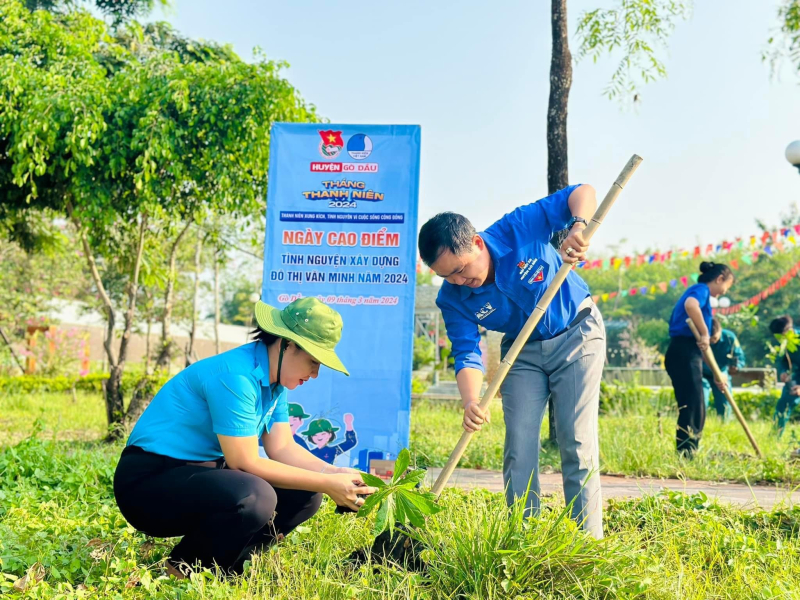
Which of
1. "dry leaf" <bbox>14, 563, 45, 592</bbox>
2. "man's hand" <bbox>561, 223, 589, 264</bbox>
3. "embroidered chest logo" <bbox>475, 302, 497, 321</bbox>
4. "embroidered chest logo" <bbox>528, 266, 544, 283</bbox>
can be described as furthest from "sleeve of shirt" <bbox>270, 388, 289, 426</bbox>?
"man's hand" <bbox>561, 223, 589, 264</bbox>

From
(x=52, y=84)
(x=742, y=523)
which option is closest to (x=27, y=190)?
(x=52, y=84)

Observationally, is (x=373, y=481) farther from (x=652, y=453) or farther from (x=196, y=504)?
(x=652, y=453)

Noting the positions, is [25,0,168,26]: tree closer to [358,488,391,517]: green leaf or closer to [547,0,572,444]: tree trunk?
[547,0,572,444]: tree trunk

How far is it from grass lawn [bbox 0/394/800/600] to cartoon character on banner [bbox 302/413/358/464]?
1.41 metres

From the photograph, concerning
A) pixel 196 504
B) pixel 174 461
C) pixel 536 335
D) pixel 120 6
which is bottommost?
pixel 196 504

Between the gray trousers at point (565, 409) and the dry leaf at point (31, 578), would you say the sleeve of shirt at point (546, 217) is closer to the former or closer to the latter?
the gray trousers at point (565, 409)

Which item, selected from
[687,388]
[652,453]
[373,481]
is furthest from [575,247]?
[687,388]

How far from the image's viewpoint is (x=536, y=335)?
3223mm

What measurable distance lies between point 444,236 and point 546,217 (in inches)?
21.2

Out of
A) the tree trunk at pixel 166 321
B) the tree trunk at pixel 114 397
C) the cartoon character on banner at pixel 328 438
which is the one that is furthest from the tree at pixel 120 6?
the cartoon character on banner at pixel 328 438

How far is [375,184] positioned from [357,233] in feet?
1.22

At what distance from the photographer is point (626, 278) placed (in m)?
49.8

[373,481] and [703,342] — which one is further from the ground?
[703,342]

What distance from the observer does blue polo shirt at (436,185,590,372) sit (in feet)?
10.3
